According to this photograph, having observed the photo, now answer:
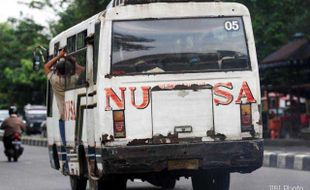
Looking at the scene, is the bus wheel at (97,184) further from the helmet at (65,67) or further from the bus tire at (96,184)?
the helmet at (65,67)

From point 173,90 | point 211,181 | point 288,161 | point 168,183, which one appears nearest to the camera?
point 173,90

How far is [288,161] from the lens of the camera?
1755 cm

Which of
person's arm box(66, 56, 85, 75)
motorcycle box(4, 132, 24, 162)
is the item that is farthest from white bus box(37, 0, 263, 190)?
motorcycle box(4, 132, 24, 162)

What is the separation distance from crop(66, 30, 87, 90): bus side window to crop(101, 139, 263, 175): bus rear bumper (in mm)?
1610

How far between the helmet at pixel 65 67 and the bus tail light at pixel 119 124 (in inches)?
85.5

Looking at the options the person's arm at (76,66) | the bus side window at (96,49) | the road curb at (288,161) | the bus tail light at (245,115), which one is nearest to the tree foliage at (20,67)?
the road curb at (288,161)

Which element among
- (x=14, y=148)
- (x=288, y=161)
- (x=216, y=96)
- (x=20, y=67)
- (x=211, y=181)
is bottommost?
(x=211, y=181)

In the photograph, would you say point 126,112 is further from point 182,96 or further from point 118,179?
point 118,179

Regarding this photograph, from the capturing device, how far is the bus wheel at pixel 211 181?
428 inches

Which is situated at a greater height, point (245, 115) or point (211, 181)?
point (245, 115)

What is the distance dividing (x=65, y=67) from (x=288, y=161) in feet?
24.1

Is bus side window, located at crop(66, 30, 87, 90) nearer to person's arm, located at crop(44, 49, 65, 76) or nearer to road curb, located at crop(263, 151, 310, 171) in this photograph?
person's arm, located at crop(44, 49, 65, 76)

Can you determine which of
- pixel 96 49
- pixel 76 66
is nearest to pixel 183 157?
pixel 96 49

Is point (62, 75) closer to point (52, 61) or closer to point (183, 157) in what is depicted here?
point (52, 61)
